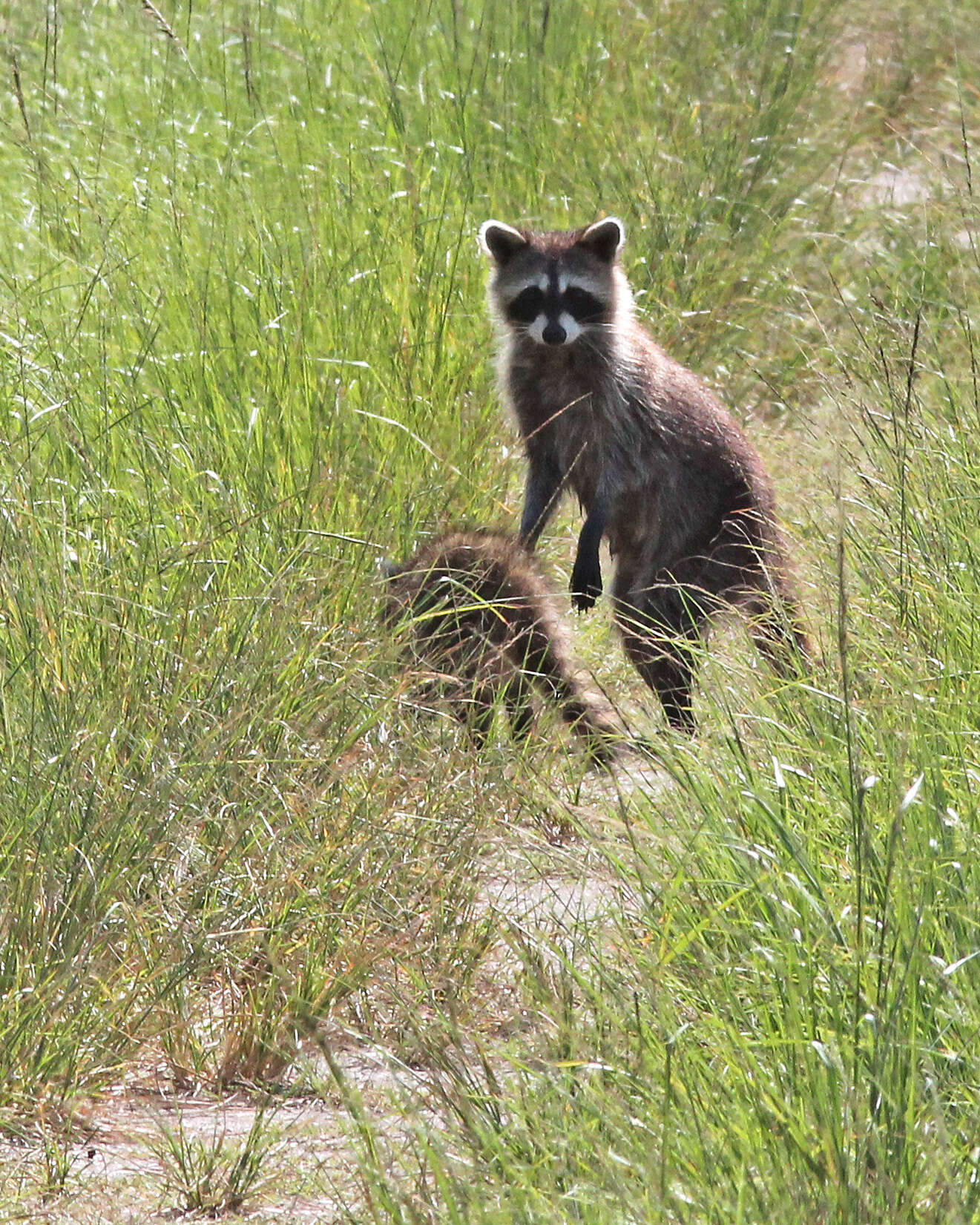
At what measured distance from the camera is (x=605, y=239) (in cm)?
667

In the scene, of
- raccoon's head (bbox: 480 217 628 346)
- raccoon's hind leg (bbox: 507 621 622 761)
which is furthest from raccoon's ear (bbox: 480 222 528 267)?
raccoon's hind leg (bbox: 507 621 622 761)

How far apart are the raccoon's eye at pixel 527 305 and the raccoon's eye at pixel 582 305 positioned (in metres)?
0.10

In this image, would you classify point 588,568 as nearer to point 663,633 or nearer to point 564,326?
point 663,633

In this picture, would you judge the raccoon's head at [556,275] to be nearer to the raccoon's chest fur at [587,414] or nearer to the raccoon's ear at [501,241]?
the raccoon's ear at [501,241]

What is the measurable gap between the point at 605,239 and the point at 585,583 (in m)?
1.35

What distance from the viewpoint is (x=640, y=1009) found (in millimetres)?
3174

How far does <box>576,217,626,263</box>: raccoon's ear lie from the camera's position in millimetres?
6621

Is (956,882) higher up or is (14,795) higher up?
(956,882)

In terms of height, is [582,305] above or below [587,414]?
above

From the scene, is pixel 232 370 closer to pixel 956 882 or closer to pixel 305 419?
pixel 305 419

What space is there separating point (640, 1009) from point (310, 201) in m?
4.36

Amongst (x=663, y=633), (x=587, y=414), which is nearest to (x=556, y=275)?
(x=587, y=414)

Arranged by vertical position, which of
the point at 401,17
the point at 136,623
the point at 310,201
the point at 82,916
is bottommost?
the point at 82,916

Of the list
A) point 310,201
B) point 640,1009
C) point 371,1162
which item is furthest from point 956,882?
point 310,201
